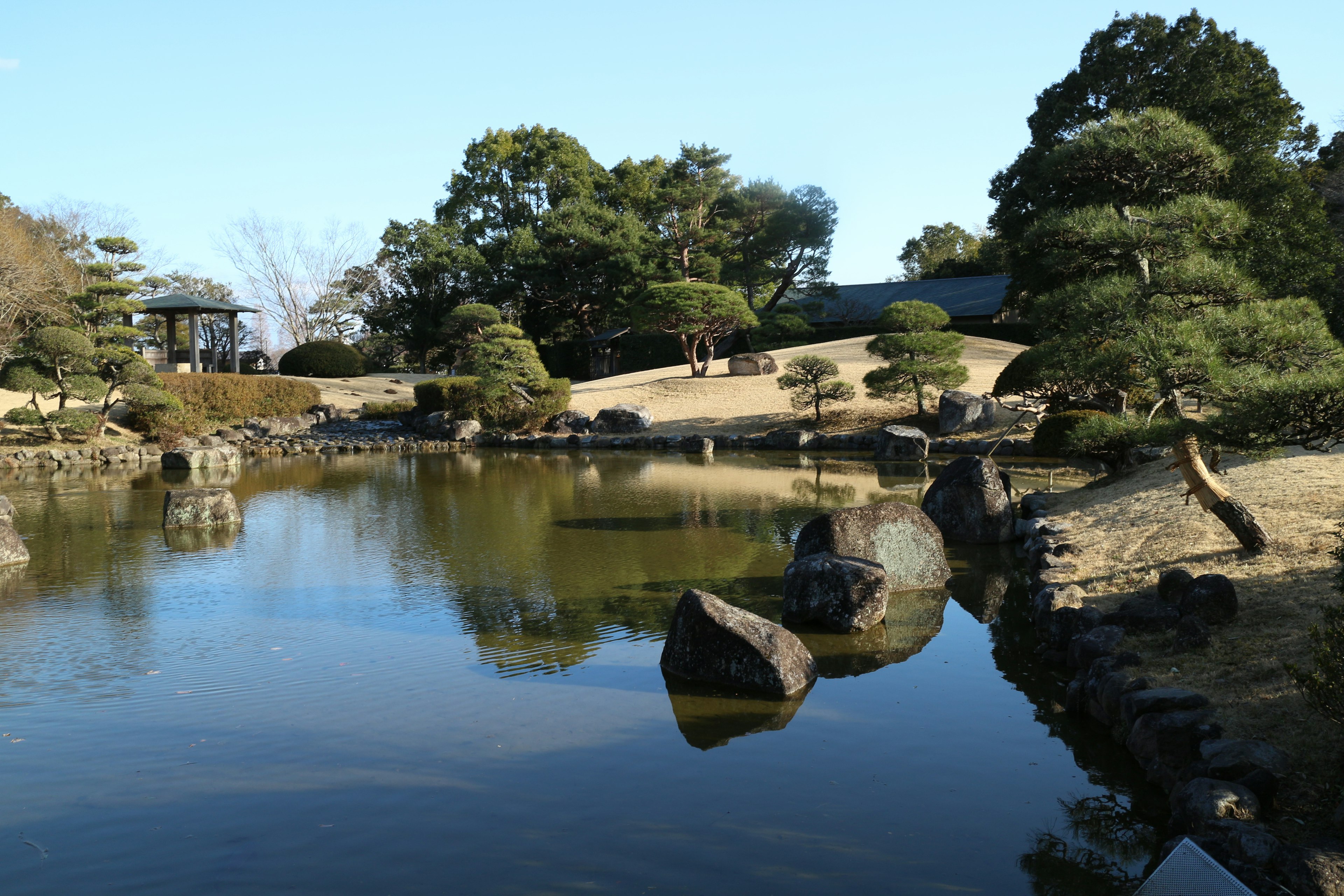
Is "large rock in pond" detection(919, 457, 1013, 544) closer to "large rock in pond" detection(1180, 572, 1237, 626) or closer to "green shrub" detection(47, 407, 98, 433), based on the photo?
"large rock in pond" detection(1180, 572, 1237, 626)

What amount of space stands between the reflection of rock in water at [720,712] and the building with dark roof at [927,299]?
2938cm

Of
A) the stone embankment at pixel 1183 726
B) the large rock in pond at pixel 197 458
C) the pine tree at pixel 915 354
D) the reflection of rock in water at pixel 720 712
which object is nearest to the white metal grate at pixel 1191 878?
the stone embankment at pixel 1183 726

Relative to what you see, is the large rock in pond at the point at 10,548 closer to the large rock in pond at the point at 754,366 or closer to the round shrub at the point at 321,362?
the large rock in pond at the point at 754,366

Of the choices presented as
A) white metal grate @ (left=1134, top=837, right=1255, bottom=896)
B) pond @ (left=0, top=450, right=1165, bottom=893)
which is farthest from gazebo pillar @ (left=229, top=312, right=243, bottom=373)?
white metal grate @ (left=1134, top=837, right=1255, bottom=896)

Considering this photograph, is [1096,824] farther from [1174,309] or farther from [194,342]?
[194,342]

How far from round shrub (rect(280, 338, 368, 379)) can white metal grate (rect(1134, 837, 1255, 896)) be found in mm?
33007

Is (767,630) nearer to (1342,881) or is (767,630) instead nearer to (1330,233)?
(1342,881)

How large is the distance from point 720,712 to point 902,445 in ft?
47.2

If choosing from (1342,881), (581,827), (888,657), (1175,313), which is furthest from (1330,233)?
(581,827)

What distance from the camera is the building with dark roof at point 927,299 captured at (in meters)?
34.4

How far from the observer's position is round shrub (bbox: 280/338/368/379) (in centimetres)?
3244

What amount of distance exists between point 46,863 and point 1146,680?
5115 mm

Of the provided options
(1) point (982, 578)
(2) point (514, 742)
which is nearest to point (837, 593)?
(1) point (982, 578)

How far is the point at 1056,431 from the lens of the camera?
50.8 ft
